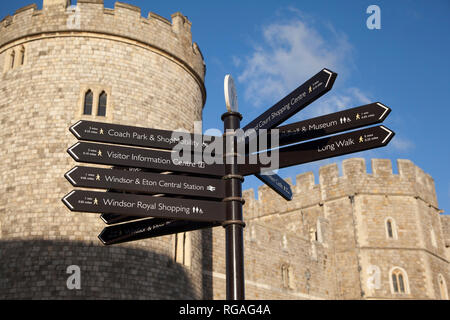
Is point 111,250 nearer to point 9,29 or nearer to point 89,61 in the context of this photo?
point 89,61

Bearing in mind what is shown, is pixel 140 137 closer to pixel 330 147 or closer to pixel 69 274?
pixel 330 147

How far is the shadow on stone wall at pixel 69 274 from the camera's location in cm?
920

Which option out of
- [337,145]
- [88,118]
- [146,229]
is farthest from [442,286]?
[146,229]

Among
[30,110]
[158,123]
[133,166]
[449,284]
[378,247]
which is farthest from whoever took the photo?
[449,284]

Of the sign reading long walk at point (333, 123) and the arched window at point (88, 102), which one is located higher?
the arched window at point (88, 102)

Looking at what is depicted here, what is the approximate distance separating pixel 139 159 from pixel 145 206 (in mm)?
441

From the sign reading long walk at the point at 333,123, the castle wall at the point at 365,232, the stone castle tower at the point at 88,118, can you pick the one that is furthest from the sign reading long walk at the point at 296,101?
the castle wall at the point at 365,232

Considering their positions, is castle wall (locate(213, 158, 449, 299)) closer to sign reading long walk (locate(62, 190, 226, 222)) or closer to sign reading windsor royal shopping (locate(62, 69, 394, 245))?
sign reading windsor royal shopping (locate(62, 69, 394, 245))

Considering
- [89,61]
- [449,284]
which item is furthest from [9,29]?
[449,284]

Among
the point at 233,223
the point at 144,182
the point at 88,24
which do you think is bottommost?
the point at 233,223

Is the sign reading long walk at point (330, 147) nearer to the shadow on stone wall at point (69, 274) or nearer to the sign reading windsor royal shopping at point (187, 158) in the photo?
the sign reading windsor royal shopping at point (187, 158)

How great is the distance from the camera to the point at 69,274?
9367 mm

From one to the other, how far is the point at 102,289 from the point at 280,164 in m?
6.32
